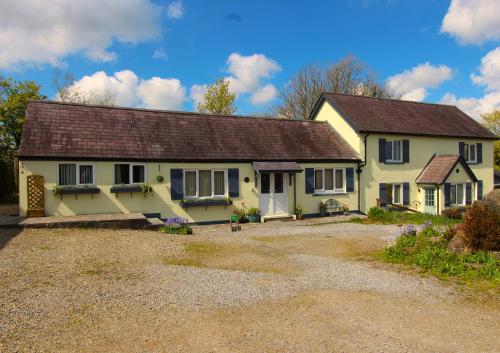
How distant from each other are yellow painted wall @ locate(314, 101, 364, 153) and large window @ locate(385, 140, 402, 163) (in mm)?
2236

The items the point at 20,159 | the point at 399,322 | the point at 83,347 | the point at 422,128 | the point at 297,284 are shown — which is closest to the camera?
the point at 83,347

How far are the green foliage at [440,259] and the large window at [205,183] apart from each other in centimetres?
860

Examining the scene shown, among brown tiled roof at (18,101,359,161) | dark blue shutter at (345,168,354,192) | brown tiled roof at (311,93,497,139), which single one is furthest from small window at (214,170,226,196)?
brown tiled roof at (311,93,497,139)

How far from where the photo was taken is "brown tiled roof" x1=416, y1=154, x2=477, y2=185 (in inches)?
824

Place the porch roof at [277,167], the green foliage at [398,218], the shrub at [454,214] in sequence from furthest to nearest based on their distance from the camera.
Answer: the shrub at [454,214] → the green foliage at [398,218] → the porch roof at [277,167]

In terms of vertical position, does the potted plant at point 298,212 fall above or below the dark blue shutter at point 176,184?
below

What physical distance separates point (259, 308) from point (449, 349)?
2876mm

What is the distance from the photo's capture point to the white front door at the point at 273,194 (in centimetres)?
1786

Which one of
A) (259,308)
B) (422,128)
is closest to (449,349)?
(259,308)

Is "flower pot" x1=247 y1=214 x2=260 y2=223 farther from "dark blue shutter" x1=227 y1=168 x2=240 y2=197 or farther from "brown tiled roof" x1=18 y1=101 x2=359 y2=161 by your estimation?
"brown tiled roof" x1=18 y1=101 x2=359 y2=161

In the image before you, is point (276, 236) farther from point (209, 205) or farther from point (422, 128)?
point (422, 128)

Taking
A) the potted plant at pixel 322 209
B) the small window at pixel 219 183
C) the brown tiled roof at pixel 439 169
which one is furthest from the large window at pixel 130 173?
the brown tiled roof at pixel 439 169

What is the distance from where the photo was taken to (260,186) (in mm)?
17797

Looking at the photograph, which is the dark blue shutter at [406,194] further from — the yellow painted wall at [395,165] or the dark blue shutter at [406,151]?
the dark blue shutter at [406,151]
